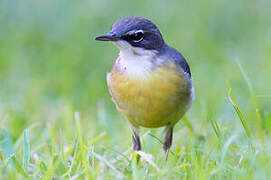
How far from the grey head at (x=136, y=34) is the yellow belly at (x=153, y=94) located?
0.30 metres

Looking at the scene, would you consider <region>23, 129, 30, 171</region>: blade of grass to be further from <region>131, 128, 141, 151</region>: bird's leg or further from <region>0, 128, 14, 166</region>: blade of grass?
<region>131, 128, 141, 151</region>: bird's leg

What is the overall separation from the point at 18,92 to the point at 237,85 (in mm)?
3507

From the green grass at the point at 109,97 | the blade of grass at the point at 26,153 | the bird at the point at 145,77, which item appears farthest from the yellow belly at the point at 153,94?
the blade of grass at the point at 26,153

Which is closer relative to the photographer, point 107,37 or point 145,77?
point 107,37

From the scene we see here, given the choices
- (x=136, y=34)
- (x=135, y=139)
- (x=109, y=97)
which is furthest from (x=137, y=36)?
(x=109, y=97)

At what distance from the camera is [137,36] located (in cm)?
559

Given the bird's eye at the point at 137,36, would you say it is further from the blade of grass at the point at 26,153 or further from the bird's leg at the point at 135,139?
the blade of grass at the point at 26,153

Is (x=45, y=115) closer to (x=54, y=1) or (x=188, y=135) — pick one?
(x=188, y=135)

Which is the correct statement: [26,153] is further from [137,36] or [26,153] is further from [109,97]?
[109,97]

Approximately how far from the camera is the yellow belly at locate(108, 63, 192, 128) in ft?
18.3

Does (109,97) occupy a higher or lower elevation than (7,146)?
lower

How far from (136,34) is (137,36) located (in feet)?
0.10

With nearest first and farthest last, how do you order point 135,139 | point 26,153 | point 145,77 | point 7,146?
point 26,153 → point 7,146 → point 145,77 → point 135,139

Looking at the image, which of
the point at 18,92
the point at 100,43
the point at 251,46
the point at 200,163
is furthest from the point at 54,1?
the point at 200,163
